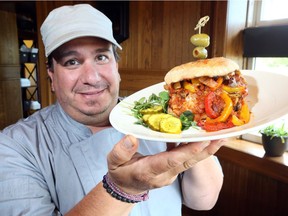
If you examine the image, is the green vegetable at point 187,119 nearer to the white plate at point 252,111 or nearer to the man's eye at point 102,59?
the white plate at point 252,111

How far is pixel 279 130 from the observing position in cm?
204

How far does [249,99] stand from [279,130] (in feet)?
4.18

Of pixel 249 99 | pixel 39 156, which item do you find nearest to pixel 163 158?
pixel 249 99

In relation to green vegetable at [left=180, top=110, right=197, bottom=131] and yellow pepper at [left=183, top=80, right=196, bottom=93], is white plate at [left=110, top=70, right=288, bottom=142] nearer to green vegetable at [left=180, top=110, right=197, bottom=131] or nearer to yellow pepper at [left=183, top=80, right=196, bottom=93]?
green vegetable at [left=180, top=110, right=197, bottom=131]

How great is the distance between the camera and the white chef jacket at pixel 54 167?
97cm

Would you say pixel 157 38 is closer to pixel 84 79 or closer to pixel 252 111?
pixel 84 79

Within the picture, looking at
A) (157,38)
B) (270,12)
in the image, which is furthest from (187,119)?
(157,38)

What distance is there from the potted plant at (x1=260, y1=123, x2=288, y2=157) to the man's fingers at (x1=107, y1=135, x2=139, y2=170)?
1679 millimetres

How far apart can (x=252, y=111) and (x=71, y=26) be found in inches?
33.7

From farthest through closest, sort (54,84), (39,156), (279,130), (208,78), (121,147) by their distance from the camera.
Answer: (279,130) < (54,84) < (39,156) < (208,78) < (121,147)

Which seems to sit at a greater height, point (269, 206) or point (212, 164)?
point (212, 164)

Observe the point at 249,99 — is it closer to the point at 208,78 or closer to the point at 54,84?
the point at 208,78

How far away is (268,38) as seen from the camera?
2.05 metres

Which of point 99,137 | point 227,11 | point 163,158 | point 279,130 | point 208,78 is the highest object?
point 227,11
